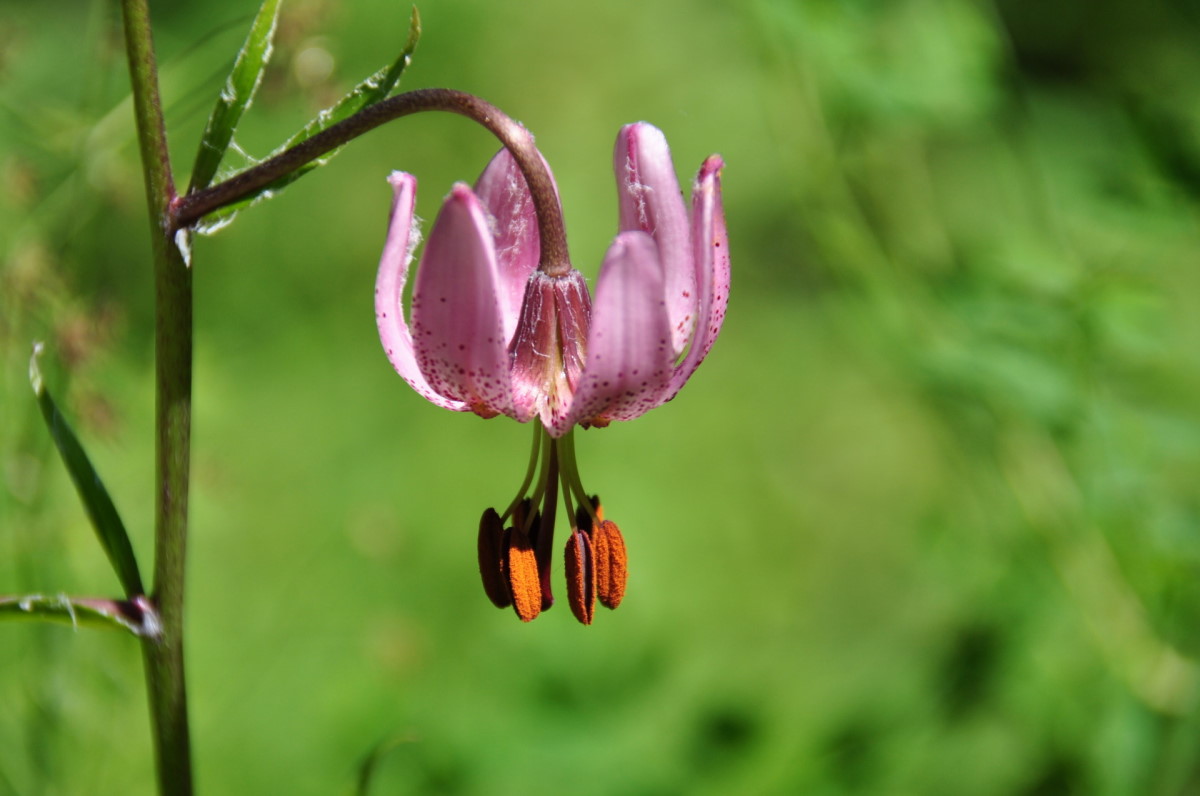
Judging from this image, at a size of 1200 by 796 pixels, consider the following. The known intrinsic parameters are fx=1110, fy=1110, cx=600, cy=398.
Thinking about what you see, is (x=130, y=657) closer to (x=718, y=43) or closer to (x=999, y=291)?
(x=999, y=291)

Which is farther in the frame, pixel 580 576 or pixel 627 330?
pixel 580 576

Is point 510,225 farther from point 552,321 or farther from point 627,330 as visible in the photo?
point 627,330

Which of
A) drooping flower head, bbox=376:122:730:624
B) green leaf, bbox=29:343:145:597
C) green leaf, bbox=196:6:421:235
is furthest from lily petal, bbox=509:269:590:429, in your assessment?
green leaf, bbox=29:343:145:597

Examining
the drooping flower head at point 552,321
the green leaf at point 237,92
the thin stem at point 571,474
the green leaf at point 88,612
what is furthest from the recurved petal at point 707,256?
the green leaf at point 88,612

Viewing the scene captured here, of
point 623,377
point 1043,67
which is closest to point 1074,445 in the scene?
point 623,377

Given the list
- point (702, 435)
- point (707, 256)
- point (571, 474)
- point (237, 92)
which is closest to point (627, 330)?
point (707, 256)

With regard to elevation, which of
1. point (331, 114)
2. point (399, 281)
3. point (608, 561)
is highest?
point (331, 114)

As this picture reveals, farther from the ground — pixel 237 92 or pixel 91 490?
pixel 237 92
